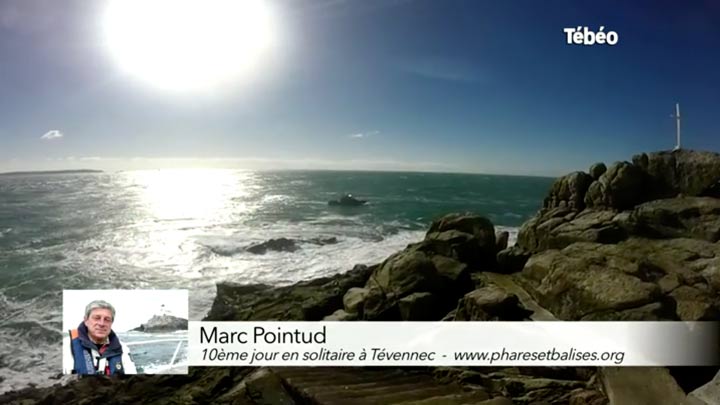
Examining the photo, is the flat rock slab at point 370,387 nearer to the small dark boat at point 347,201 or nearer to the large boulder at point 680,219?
the small dark boat at point 347,201

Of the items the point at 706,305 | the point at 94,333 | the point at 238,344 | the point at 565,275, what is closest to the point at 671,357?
the point at 706,305

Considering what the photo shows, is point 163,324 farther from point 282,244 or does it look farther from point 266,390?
point 282,244

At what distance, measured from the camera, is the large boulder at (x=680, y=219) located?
12.3ft

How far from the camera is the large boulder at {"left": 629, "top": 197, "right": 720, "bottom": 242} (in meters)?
3.74

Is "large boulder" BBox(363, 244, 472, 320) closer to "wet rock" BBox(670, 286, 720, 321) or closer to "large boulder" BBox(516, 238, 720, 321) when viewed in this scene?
"large boulder" BBox(516, 238, 720, 321)

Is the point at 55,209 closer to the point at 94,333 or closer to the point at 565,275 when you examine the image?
the point at 94,333

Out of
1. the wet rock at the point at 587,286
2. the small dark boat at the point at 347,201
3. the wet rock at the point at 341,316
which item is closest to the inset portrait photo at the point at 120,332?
the wet rock at the point at 341,316

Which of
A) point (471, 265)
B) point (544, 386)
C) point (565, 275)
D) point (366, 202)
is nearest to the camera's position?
point (544, 386)

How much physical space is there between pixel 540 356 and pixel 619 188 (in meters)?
1.91

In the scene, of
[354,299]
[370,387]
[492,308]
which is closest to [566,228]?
[492,308]

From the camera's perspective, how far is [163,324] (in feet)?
9.83

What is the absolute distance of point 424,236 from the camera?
4.15 meters

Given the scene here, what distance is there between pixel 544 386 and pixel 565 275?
0.85 meters

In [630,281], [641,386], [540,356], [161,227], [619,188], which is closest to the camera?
[641,386]
